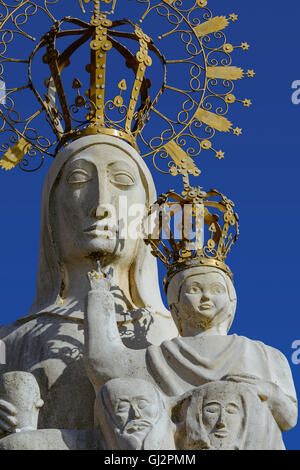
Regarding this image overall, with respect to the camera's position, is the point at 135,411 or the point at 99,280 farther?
the point at 99,280

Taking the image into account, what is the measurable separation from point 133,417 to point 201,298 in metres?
1.72

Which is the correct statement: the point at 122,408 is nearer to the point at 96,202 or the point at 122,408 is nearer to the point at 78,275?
the point at 78,275

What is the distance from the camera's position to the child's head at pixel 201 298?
43.8 feet

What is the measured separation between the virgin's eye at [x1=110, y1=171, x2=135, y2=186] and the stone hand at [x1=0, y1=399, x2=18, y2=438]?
3085 millimetres

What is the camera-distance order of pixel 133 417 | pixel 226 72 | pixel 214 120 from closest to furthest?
1. pixel 133 417
2. pixel 214 120
3. pixel 226 72

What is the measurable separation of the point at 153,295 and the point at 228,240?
1127 mm

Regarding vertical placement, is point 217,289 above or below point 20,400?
above

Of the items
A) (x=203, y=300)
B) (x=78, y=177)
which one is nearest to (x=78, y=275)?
(x=78, y=177)

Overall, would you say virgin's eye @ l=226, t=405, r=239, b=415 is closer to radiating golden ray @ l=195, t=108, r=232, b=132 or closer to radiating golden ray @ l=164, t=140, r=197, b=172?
radiating golden ray @ l=164, t=140, r=197, b=172

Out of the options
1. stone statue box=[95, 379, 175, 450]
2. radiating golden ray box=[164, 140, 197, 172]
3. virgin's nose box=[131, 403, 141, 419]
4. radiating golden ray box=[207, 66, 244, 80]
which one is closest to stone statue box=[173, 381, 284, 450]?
stone statue box=[95, 379, 175, 450]

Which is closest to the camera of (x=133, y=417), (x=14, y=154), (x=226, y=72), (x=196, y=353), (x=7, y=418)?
(x=133, y=417)

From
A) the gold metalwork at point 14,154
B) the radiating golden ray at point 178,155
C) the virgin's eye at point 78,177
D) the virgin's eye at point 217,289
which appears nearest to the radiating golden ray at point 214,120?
the radiating golden ray at point 178,155

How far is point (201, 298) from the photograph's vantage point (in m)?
13.4

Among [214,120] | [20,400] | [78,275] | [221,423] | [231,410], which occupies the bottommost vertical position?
[221,423]
